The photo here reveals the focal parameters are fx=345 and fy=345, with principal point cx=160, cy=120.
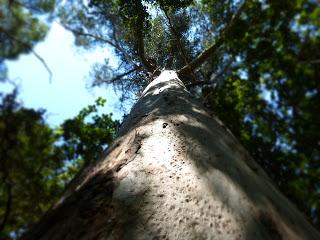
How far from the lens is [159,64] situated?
28.9 feet

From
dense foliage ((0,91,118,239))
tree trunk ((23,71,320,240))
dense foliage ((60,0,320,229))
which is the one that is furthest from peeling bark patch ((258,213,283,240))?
dense foliage ((0,91,118,239))

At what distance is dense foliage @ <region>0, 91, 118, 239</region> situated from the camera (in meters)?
7.91

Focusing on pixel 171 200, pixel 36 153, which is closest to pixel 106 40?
pixel 36 153

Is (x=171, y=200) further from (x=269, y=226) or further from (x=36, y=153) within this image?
(x=36, y=153)

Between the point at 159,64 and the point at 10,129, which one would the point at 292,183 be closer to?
the point at 159,64

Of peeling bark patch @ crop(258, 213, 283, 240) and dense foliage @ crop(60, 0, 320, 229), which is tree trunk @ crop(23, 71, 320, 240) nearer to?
peeling bark patch @ crop(258, 213, 283, 240)

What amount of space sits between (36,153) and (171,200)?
8656 mm

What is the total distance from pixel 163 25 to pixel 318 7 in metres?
3.43

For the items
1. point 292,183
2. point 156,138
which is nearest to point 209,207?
point 156,138

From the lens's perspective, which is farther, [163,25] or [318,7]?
[163,25]

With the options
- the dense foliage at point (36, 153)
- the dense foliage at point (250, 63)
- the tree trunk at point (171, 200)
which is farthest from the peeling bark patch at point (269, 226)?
the dense foliage at point (36, 153)

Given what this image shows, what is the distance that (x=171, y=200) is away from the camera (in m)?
1.19

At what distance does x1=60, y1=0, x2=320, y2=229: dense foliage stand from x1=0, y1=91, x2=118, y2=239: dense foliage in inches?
71.4

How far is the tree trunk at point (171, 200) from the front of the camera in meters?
1.09
